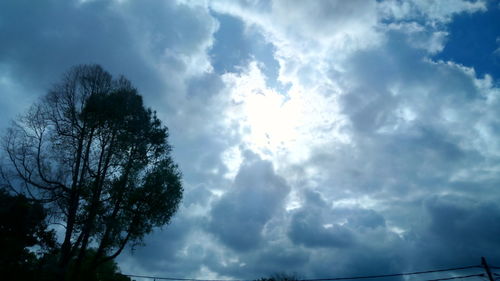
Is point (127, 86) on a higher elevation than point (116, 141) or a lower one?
higher

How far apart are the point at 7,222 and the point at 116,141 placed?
10.9m

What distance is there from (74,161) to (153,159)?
500 centimetres

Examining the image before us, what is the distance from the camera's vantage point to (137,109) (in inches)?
802

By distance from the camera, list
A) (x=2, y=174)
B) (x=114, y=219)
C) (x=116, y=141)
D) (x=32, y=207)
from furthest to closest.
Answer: (x=32, y=207)
(x=116, y=141)
(x=114, y=219)
(x=2, y=174)

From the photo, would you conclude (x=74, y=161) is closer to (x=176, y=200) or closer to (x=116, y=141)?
(x=116, y=141)

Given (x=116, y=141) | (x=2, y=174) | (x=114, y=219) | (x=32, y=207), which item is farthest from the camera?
(x=32, y=207)

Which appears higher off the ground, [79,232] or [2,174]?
[2,174]

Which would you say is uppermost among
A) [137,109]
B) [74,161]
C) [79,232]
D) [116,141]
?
[137,109]

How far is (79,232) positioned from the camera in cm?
1791

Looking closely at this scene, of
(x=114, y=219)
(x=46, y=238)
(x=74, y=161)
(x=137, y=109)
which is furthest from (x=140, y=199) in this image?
(x=46, y=238)

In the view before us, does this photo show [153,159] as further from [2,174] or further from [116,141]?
[2,174]

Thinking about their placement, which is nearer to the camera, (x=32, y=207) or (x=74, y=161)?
(x=74, y=161)


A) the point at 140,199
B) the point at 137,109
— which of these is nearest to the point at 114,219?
the point at 140,199

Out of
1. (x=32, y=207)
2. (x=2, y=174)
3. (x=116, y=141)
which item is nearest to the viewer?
(x=2, y=174)
